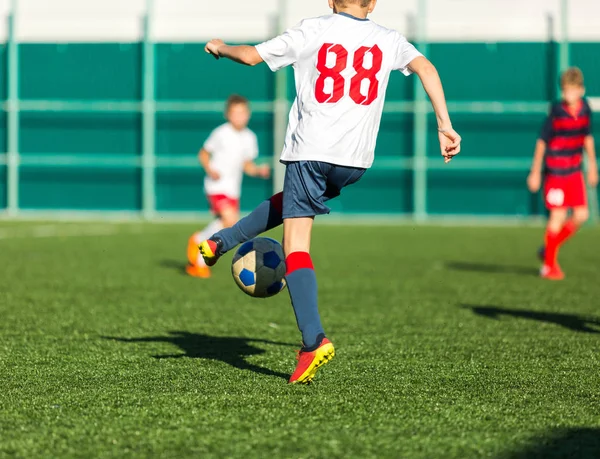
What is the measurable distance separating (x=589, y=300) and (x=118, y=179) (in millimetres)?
15069

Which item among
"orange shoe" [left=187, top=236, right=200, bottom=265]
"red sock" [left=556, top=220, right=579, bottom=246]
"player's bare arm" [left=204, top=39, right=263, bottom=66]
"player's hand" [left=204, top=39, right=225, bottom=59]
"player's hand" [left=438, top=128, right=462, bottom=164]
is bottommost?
"orange shoe" [left=187, top=236, right=200, bottom=265]

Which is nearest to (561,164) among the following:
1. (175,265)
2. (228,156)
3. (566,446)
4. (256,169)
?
(256,169)

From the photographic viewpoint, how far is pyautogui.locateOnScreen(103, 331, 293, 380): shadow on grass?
5.05 m

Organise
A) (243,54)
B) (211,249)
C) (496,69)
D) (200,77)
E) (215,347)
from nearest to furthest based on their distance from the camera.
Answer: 1. (243,54)
2. (211,249)
3. (215,347)
4. (496,69)
5. (200,77)

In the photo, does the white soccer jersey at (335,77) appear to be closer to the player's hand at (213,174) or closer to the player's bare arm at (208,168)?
the player's bare arm at (208,168)

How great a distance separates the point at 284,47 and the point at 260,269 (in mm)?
1053

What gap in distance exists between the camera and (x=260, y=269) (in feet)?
16.4

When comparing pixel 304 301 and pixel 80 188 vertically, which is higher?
pixel 304 301

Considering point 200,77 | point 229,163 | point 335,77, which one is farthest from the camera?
point 200,77

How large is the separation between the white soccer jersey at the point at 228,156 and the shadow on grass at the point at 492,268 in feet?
7.59

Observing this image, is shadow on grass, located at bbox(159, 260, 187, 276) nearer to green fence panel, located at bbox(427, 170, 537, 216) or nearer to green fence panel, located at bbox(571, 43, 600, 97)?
green fence panel, located at bbox(427, 170, 537, 216)

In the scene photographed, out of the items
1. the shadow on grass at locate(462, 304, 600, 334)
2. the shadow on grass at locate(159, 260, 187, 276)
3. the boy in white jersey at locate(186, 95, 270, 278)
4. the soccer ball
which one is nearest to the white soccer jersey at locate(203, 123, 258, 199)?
the boy in white jersey at locate(186, 95, 270, 278)

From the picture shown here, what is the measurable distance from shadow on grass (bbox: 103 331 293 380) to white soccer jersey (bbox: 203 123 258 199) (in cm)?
474

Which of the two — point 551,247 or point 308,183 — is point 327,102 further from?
point 551,247
